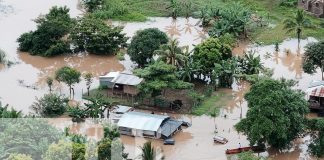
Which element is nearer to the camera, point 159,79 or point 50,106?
point 50,106

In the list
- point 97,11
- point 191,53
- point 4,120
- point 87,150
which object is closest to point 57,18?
point 97,11

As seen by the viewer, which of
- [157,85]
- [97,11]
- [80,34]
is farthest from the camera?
[97,11]

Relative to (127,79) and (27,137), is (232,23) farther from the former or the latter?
(27,137)

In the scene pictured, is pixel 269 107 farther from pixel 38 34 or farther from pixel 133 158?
pixel 38 34

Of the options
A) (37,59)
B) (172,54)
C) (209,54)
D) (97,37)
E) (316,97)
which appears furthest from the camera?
(37,59)

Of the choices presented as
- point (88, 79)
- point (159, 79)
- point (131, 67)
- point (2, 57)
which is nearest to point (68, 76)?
point (88, 79)

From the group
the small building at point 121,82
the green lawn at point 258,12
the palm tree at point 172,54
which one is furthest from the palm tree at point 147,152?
the green lawn at point 258,12
